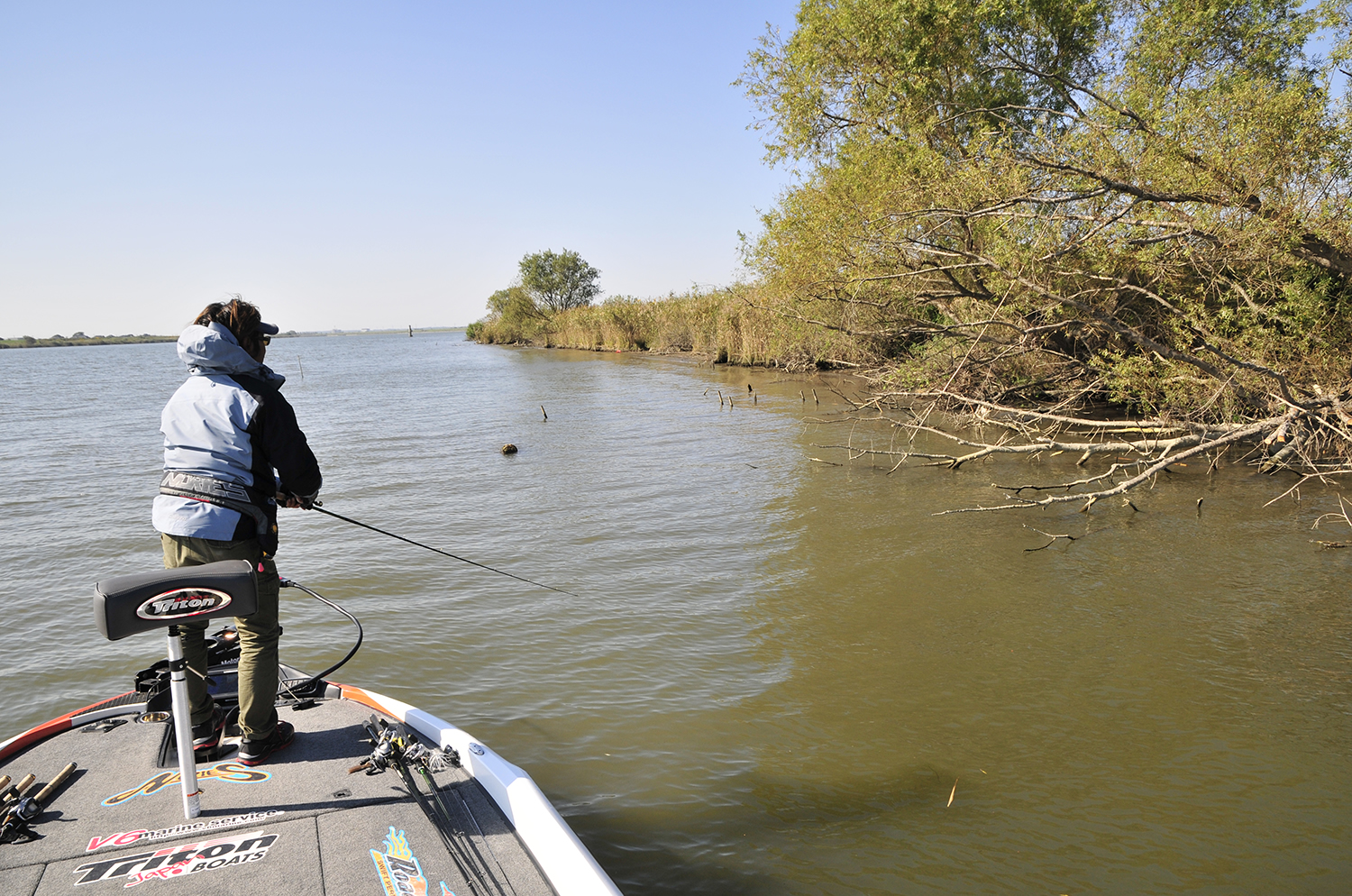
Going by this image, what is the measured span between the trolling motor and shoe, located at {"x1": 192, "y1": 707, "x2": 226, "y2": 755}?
468mm

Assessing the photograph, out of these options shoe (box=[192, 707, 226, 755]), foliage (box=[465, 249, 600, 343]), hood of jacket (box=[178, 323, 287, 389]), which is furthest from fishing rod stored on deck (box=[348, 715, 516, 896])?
foliage (box=[465, 249, 600, 343])

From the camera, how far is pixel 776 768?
4723 mm

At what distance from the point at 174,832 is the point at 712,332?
36971 mm

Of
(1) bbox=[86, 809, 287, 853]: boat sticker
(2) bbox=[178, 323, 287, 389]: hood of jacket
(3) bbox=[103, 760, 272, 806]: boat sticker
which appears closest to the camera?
(1) bbox=[86, 809, 287, 853]: boat sticker

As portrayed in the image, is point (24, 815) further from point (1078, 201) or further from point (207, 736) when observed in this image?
point (1078, 201)

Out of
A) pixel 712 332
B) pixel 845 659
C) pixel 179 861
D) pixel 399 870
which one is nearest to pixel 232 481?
pixel 179 861

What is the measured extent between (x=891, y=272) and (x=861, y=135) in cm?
445

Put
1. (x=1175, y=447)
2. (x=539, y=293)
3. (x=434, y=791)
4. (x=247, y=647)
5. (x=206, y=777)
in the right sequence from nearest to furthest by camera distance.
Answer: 1. (x=434, y=791)
2. (x=206, y=777)
3. (x=247, y=647)
4. (x=1175, y=447)
5. (x=539, y=293)

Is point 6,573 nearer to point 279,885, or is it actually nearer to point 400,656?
point 400,656

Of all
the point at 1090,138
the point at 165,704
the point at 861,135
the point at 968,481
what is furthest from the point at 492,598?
the point at 861,135

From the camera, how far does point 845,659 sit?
20.2 ft

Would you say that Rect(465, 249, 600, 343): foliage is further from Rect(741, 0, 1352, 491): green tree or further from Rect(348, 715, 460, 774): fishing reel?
Rect(348, 715, 460, 774): fishing reel

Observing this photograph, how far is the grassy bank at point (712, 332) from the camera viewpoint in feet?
78.8

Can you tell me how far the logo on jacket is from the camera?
3.11 m
